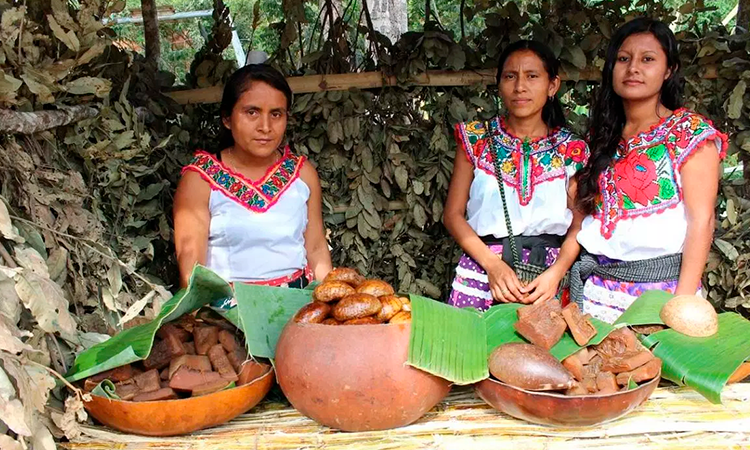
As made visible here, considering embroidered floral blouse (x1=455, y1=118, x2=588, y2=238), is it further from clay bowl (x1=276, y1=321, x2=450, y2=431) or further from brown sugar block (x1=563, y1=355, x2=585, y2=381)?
clay bowl (x1=276, y1=321, x2=450, y2=431)

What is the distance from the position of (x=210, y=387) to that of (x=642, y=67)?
1554mm

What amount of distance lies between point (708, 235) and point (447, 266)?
4.76 ft

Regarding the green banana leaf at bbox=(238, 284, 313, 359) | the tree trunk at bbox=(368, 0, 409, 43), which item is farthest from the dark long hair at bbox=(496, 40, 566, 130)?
the tree trunk at bbox=(368, 0, 409, 43)

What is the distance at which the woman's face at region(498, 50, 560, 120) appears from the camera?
2139mm

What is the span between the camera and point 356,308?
3.84 ft

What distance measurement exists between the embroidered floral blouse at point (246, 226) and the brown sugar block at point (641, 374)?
1.20m

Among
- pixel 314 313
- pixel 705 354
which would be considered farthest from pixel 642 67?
pixel 314 313

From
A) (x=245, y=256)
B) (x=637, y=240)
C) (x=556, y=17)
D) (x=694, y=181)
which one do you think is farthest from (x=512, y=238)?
(x=556, y=17)

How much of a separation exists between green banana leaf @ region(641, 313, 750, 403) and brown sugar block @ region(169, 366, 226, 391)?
892mm

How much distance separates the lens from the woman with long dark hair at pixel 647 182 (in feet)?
6.37

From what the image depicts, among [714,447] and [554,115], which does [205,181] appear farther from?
[714,447]

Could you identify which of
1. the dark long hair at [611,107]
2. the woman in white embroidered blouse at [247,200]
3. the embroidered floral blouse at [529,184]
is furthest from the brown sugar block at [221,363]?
the dark long hair at [611,107]

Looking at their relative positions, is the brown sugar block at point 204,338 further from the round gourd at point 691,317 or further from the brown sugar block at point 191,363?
the round gourd at point 691,317

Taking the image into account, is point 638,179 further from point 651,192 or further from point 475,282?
point 475,282
